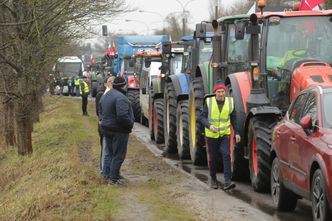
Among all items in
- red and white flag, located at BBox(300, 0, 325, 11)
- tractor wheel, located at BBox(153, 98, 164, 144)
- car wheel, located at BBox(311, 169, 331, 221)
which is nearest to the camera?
car wheel, located at BBox(311, 169, 331, 221)

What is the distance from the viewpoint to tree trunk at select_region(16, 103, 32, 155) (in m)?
17.0

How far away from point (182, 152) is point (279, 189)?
20.4 ft

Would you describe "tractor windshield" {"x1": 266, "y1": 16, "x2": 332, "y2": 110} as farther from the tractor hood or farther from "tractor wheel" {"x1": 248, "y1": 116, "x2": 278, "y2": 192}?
"tractor wheel" {"x1": 248, "y1": 116, "x2": 278, "y2": 192}

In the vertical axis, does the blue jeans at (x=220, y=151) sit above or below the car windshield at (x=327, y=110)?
below

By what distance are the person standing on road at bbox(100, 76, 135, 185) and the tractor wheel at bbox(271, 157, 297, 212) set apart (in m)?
2.74

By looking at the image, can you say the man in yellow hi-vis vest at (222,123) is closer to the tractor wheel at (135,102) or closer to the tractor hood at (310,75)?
the tractor hood at (310,75)

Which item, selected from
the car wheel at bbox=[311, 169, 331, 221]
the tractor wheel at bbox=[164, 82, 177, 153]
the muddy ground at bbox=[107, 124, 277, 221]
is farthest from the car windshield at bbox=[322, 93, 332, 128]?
the tractor wheel at bbox=[164, 82, 177, 153]

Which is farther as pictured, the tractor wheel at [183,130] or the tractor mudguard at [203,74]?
the tractor wheel at [183,130]

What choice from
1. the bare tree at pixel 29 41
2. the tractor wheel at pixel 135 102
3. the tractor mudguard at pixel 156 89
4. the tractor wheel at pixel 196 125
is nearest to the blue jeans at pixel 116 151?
the tractor wheel at pixel 196 125

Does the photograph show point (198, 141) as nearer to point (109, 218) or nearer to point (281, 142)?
point (281, 142)

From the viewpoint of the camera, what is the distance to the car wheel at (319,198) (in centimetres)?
702

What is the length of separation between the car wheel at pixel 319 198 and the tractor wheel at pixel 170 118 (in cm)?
874

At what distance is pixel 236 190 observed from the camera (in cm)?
1075

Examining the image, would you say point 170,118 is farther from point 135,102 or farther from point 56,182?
point 135,102
